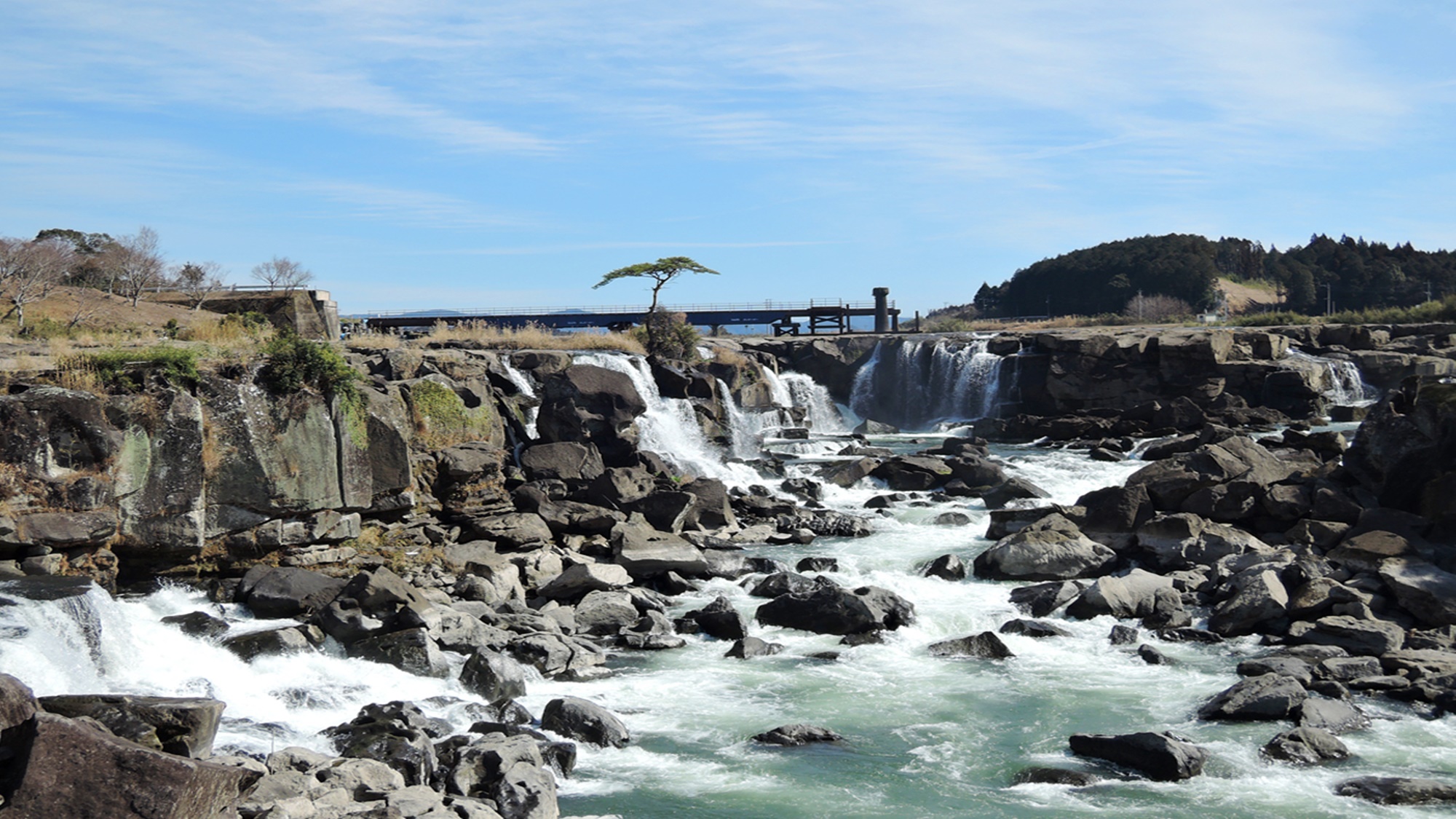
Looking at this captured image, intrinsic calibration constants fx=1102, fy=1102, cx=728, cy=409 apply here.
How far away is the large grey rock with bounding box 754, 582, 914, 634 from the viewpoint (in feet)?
53.1

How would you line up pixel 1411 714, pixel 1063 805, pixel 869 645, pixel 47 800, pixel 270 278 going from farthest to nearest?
pixel 270 278 → pixel 869 645 → pixel 1411 714 → pixel 1063 805 → pixel 47 800

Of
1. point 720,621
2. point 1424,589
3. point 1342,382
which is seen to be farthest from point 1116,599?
point 1342,382

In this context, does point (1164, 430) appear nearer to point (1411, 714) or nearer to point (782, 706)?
point (1411, 714)

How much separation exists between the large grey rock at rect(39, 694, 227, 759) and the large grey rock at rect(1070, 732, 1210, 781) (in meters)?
8.55

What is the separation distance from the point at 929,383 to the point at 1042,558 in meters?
24.8

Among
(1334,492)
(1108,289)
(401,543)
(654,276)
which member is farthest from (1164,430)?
(1108,289)

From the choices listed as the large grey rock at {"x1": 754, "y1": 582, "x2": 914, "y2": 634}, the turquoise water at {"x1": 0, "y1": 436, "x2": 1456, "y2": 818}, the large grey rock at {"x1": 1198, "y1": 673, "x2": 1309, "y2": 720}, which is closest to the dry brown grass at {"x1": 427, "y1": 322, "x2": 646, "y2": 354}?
the large grey rock at {"x1": 754, "y1": 582, "x2": 914, "y2": 634}

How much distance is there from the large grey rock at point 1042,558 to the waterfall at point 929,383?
22.3 m

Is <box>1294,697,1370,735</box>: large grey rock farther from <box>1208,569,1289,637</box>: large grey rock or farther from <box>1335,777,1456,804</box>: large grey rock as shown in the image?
<box>1208,569,1289,637</box>: large grey rock

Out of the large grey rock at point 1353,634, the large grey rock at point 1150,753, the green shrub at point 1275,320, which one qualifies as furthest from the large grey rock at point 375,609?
the green shrub at point 1275,320

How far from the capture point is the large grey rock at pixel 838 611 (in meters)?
16.2

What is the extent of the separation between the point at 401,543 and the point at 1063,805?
1217cm

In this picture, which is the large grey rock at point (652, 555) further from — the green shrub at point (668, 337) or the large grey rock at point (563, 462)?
the green shrub at point (668, 337)

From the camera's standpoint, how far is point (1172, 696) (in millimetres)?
13383
